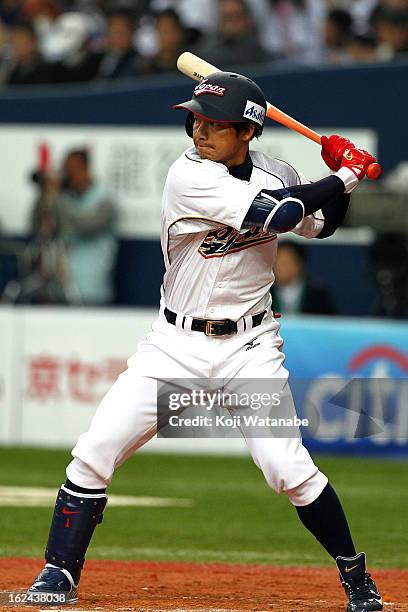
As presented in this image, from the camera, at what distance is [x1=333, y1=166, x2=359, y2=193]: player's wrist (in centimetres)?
504

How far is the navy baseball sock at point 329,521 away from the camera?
4.99 m

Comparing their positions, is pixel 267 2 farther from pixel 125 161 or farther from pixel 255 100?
pixel 255 100

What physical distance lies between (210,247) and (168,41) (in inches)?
339

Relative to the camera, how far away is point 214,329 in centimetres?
505

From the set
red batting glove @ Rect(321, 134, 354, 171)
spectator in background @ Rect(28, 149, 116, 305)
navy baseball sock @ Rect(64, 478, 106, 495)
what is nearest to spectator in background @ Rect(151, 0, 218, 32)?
spectator in background @ Rect(28, 149, 116, 305)

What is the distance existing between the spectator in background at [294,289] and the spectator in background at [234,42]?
2.20 m

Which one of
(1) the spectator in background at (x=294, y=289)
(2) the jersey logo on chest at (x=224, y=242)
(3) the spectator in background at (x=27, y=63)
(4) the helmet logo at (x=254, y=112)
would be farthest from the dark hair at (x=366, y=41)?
(2) the jersey logo on chest at (x=224, y=242)

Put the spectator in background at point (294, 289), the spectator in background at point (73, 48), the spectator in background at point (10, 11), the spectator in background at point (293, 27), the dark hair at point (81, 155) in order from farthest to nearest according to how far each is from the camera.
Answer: the spectator in background at point (10, 11), the spectator in background at point (73, 48), the spectator in background at point (293, 27), the dark hair at point (81, 155), the spectator in background at point (294, 289)

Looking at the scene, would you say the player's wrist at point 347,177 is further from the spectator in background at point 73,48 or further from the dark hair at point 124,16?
the spectator in background at point 73,48

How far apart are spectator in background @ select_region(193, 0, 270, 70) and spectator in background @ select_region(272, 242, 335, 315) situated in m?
2.20

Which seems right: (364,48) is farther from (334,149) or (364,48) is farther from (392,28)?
(334,149)

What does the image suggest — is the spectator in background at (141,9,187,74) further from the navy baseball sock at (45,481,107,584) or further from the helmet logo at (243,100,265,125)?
the navy baseball sock at (45,481,107,584)

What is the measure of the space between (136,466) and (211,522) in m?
2.35

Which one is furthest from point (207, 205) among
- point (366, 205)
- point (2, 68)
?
point (2, 68)
